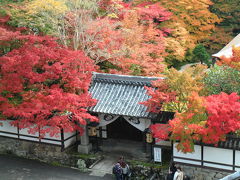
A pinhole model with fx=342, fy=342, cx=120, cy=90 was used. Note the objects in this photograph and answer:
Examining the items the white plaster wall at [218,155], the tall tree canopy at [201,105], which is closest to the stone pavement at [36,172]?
the tall tree canopy at [201,105]

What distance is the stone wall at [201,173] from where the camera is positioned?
16.9 metres

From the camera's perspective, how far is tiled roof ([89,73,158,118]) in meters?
18.9

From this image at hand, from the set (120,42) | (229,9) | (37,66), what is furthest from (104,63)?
(229,9)

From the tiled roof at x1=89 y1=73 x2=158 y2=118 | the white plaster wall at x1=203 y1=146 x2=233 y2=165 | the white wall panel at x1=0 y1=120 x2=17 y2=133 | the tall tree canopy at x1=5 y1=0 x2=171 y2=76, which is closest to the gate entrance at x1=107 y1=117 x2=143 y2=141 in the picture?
the tiled roof at x1=89 y1=73 x2=158 y2=118

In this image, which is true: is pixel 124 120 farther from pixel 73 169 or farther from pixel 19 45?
pixel 19 45

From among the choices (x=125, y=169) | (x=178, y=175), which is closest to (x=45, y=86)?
(x=125, y=169)

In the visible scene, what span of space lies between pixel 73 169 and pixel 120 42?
1014cm

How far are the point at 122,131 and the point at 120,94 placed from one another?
349cm

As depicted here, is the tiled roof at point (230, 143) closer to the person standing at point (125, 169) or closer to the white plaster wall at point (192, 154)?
the white plaster wall at point (192, 154)

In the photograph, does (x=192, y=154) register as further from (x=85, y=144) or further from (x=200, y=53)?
(x=200, y=53)

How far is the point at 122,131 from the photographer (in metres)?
22.4

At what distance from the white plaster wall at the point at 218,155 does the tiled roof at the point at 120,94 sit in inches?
A: 131

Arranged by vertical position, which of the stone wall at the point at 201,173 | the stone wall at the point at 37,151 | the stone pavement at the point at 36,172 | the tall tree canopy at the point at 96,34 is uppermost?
the tall tree canopy at the point at 96,34

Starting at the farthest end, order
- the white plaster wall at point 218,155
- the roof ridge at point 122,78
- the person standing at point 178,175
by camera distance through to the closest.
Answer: the roof ridge at point 122,78
the white plaster wall at point 218,155
the person standing at point 178,175
